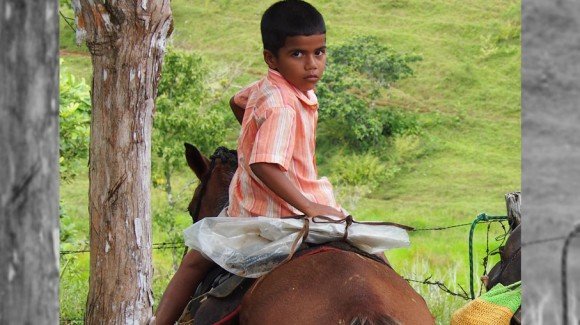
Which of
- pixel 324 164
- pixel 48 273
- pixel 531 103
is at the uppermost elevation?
pixel 531 103

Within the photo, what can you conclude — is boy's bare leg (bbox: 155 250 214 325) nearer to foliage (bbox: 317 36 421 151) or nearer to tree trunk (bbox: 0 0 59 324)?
tree trunk (bbox: 0 0 59 324)

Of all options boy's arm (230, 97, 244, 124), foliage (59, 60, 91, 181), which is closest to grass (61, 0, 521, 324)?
foliage (59, 60, 91, 181)

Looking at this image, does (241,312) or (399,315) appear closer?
(399,315)

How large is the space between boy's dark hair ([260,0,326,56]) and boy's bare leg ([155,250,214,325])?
0.83m

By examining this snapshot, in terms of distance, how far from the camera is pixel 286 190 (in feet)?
12.0

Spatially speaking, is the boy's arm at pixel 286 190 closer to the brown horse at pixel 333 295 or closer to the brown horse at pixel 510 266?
the brown horse at pixel 333 295

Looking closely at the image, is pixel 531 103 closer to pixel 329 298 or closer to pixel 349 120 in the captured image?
pixel 329 298

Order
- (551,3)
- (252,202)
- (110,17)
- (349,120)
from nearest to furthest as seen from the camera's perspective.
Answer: (551,3) < (252,202) < (110,17) < (349,120)

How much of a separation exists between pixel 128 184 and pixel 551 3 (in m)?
3.57

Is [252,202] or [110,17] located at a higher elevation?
[110,17]

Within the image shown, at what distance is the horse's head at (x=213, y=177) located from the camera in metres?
4.54

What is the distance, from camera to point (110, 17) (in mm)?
4652

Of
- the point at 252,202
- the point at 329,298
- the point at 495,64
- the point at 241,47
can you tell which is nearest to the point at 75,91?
the point at 252,202

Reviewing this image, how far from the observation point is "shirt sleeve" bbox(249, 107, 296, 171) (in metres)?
3.69
